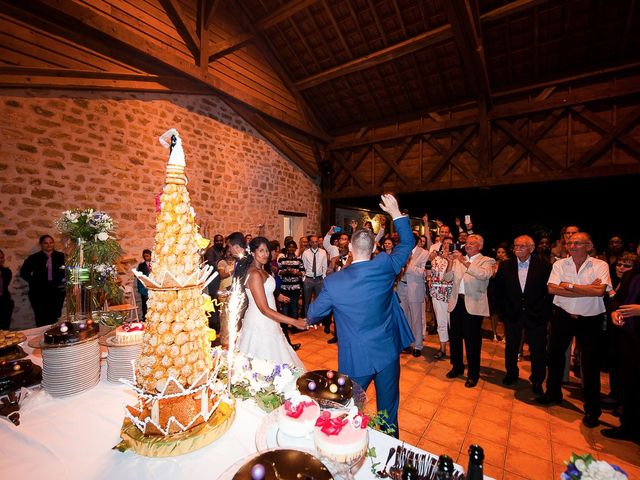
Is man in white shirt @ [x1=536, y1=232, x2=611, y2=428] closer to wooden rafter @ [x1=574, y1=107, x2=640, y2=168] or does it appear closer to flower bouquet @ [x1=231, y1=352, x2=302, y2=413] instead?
flower bouquet @ [x1=231, y1=352, x2=302, y2=413]

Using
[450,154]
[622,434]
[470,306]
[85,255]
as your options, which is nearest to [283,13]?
[450,154]

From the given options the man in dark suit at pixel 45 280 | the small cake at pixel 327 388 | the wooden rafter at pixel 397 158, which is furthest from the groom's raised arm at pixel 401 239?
the wooden rafter at pixel 397 158

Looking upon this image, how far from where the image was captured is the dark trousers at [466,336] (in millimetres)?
4332

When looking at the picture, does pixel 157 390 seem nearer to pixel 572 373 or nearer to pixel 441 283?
pixel 441 283

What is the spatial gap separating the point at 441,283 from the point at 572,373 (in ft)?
8.27

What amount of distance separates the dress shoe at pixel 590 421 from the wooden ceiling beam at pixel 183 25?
10.4 metres

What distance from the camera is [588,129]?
26.1 ft

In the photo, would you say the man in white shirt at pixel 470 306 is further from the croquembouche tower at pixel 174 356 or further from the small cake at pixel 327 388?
the croquembouche tower at pixel 174 356

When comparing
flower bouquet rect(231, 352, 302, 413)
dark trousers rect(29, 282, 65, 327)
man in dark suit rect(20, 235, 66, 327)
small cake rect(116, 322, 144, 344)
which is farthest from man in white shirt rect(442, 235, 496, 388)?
dark trousers rect(29, 282, 65, 327)

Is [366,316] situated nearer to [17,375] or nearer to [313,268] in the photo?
[17,375]

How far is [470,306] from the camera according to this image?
4320 millimetres

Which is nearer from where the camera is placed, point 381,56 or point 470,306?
point 470,306

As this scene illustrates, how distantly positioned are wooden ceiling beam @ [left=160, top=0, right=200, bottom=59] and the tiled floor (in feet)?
27.4

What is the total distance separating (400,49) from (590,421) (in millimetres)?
9271
